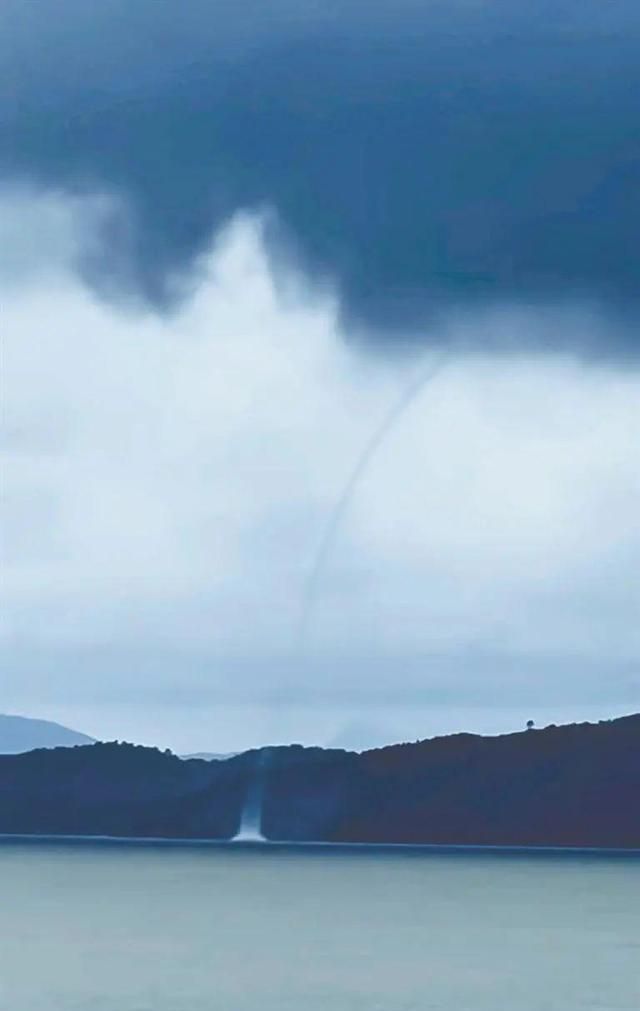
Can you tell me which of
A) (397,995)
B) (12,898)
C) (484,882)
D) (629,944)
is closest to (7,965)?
(397,995)

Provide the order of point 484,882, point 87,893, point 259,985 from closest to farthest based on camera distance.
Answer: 1. point 259,985
2. point 87,893
3. point 484,882

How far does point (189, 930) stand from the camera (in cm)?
9956

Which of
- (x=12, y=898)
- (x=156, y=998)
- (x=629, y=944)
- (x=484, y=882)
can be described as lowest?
(x=156, y=998)

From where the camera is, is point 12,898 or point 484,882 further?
point 484,882

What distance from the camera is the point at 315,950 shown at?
84.3 m

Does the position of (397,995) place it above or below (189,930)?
below

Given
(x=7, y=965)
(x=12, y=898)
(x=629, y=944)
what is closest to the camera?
(x=7, y=965)

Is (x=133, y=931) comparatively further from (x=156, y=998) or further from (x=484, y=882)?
(x=484, y=882)

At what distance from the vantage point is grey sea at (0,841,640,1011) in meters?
62.6

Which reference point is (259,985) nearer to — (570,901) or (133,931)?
(133,931)

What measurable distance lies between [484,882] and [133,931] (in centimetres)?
9438

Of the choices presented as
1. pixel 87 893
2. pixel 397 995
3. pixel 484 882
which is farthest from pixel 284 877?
pixel 397 995

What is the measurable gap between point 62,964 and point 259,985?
1162 centimetres

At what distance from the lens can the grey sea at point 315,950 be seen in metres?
62.6
